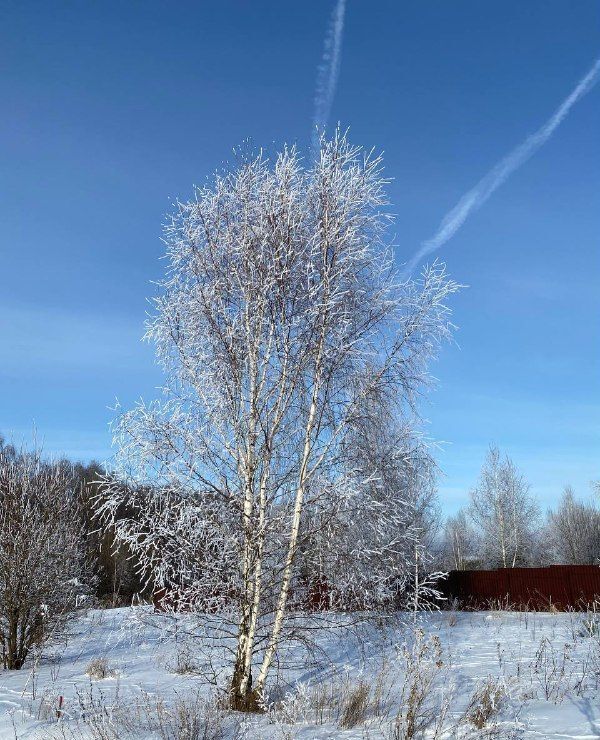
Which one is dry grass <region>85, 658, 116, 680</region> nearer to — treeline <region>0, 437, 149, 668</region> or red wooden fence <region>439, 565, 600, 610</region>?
treeline <region>0, 437, 149, 668</region>

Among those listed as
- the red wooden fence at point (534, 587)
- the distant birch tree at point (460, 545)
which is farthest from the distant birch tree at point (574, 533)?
the red wooden fence at point (534, 587)

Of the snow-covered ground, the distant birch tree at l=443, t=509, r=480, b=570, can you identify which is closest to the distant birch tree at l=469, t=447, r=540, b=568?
the distant birch tree at l=443, t=509, r=480, b=570

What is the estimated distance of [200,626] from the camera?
21.6 ft

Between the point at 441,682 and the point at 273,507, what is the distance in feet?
10.2

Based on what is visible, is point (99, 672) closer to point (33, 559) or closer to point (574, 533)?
point (33, 559)

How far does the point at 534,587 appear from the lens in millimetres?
19625

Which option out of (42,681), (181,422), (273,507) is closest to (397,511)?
(273,507)

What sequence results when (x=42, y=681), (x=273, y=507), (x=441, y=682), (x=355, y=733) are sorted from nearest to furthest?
(x=355, y=733) < (x=273, y=507) < (x=441, y=682) < (x=42, y=681)

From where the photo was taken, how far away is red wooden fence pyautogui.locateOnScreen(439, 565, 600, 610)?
19119mm

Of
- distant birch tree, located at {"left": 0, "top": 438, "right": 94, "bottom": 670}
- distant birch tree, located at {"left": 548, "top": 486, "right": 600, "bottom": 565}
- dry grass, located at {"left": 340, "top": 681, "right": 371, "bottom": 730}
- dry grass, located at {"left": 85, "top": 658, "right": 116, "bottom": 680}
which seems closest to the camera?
dry grass, located at {"left": 340, "top": 681, "right": 371, "bottom": 730}

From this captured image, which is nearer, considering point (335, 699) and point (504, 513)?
point (335, 699)

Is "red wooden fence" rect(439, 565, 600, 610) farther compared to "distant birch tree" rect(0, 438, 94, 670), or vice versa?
"red wooden fence" rect(439, 565, 600, 610)

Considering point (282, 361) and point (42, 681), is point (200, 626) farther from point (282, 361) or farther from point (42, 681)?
point (42, 681)

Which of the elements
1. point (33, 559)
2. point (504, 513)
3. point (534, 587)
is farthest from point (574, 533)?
point (33, 559)
